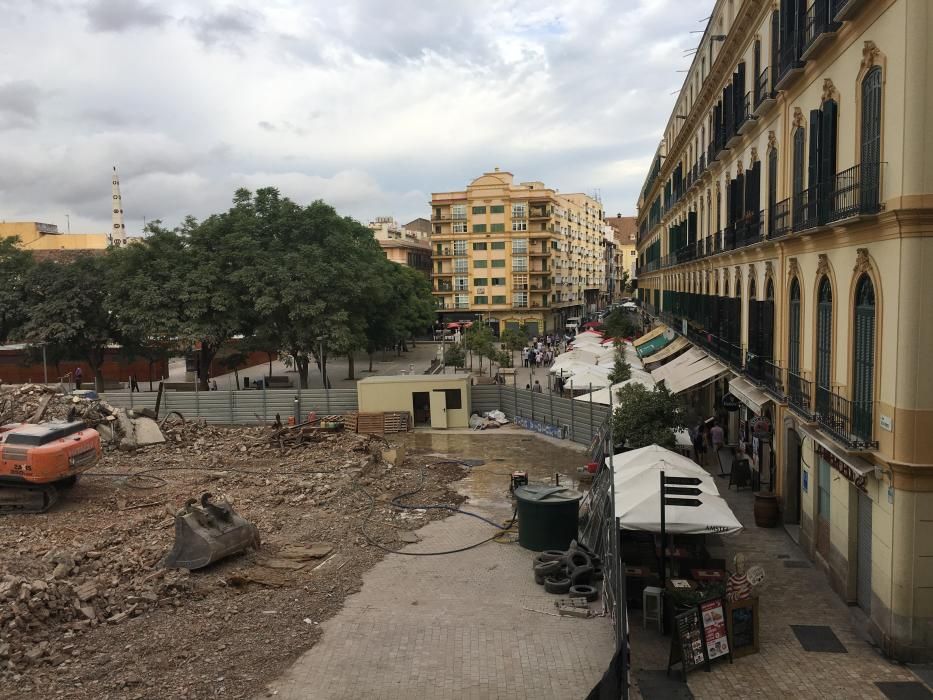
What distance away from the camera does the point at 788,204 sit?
57.3 feet

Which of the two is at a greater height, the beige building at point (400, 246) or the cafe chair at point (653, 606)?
the beige building at point (400, 246)

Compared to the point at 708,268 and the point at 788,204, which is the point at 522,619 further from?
the point at 708,268

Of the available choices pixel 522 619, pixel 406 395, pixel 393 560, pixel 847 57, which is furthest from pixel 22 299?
pixel 847 57

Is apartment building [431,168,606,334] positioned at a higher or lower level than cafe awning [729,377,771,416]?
higher

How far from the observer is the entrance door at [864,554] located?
12922 mm

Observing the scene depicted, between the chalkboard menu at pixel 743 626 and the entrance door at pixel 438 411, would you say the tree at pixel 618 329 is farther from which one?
the chalkboard menu at pixel 743 626

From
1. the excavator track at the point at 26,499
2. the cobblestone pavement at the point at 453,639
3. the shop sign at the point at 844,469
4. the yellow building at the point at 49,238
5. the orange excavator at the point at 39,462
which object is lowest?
the cobblestone pavement at the point at 453,639

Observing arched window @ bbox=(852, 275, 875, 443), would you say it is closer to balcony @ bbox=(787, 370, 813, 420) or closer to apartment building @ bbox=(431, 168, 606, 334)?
balcony @ bbox=(787, 370, 813, 420)

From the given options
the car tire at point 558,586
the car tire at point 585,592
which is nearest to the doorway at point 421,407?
the car tire at point 558,586

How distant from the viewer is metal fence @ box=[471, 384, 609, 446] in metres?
29.3

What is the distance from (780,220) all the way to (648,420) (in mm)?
6248

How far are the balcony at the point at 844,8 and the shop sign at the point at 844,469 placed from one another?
754 centimetres

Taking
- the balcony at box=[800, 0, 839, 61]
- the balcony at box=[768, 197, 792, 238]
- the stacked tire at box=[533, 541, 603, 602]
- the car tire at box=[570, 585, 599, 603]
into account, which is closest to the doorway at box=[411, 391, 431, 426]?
the balcony at box=[768, 197, 792, 238]

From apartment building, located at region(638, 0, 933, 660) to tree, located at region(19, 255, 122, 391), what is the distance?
31.6 metres
